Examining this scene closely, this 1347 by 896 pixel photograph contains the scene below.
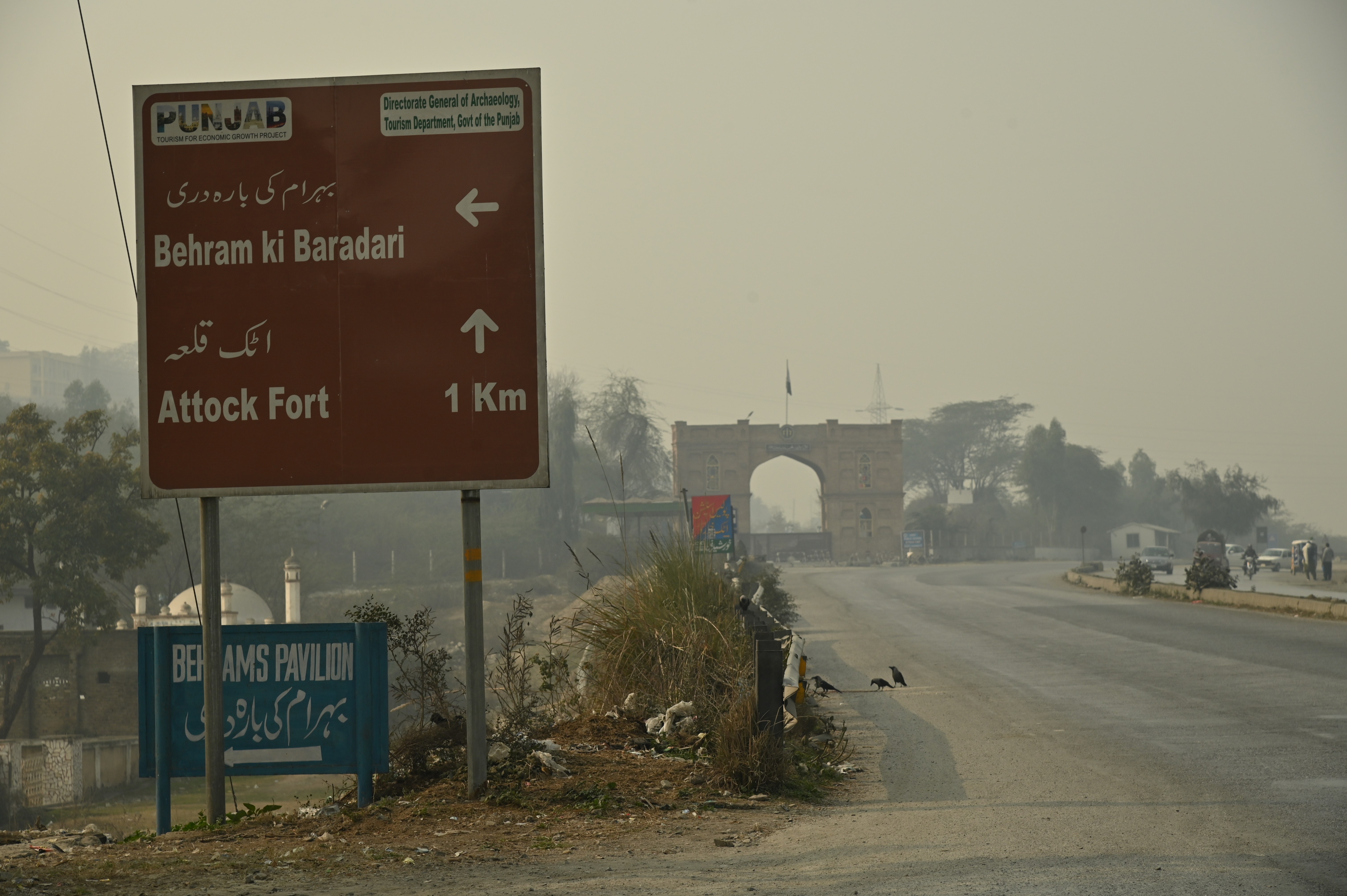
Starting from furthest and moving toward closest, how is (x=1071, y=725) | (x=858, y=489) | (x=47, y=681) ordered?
(x=858, y=489), (x=47, y=681), (x=1071, y=725)

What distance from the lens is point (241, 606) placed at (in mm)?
38156

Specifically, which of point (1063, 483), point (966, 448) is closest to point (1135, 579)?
point (1063, 483)

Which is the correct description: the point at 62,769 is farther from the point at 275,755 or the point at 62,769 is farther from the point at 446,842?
the point at 446,842

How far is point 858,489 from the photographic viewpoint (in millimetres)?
107312

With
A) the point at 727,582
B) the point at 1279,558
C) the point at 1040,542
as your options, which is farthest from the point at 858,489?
the point at 727,582

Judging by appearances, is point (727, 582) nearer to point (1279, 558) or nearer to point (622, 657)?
point (622, 657)

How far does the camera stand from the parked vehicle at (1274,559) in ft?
222

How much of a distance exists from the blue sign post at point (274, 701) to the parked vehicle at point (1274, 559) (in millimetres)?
65543

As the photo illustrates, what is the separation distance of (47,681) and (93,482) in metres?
7.12

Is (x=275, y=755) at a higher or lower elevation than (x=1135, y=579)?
higher

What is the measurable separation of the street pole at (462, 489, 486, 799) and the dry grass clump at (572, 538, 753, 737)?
2.20 meters

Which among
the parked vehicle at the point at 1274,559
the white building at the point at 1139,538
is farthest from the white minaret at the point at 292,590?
the white building at the point at 1139,538

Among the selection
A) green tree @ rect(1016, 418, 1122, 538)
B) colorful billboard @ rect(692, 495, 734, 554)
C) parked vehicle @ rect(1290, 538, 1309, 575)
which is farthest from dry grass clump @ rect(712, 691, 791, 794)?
green tree @ rect(1016, 418, 1122, 538)

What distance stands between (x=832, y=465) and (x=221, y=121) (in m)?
102
